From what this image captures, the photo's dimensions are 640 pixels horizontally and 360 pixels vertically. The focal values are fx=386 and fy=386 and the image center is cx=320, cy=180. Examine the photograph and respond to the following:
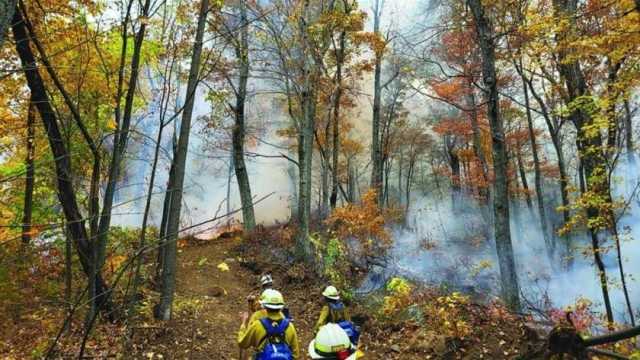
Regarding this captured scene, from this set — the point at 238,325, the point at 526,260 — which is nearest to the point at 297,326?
the point at 238,325

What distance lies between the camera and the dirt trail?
748 centimetres

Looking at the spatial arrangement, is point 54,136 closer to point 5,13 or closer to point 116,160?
point 116,160

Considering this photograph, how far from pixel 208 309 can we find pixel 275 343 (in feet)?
18.1

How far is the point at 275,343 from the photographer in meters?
4.98

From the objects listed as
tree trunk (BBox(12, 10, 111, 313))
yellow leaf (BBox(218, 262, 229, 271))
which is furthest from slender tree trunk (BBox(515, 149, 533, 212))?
tree trunk (BBox(12, 10, 111, 313))

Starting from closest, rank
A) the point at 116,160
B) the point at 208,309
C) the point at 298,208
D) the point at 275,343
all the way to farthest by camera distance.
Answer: the point at 275,343 < the point at 116,160 < the point at 208,309 < the point at 298,208

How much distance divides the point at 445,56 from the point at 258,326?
18.3 metres

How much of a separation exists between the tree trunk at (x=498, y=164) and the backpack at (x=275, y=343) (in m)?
5.20

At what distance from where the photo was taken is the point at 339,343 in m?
3.66

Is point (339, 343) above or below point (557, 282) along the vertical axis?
above

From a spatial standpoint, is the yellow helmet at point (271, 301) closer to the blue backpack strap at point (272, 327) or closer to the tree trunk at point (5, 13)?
the blue backpack strap at point (272, 327)

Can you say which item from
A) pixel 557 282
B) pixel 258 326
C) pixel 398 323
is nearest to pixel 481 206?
pixel 557 282

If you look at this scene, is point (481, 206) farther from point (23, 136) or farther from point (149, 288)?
point (23, 136)

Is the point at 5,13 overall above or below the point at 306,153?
below
